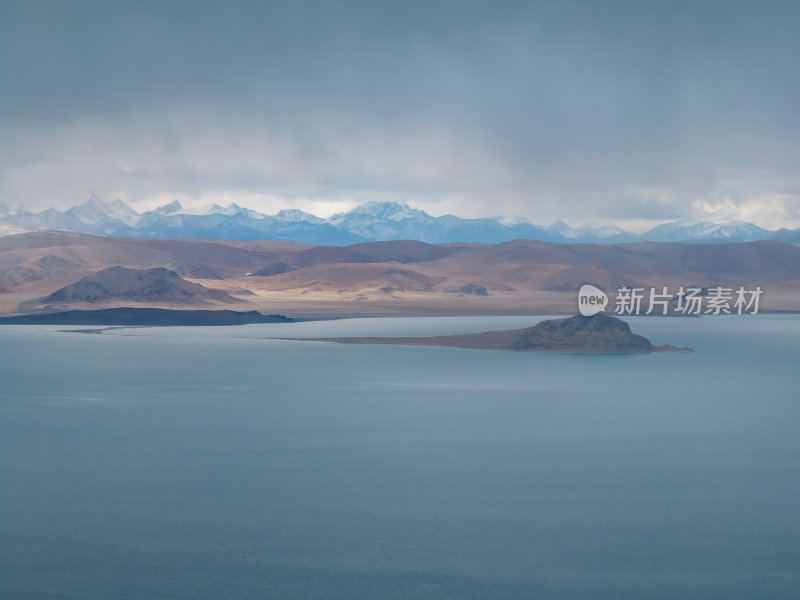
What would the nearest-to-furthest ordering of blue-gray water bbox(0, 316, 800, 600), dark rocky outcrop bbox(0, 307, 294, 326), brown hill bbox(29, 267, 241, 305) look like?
blue-gray water bbox(0, 316, 800, 600) < dark rocky outcrop bbox(0, 307, 294, 326) < brown hill bbox(29, 267, 241, 305)

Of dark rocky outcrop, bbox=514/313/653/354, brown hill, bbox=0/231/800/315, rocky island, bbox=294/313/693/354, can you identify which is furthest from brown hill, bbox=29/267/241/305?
dark rocky outcrop, bbox=514/313/653/354

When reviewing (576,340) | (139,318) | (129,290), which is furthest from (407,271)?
(576,340)

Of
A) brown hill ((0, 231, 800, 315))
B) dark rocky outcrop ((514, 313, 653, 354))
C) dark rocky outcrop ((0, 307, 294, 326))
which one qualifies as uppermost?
brown hill ((0, 231, 800, 315))

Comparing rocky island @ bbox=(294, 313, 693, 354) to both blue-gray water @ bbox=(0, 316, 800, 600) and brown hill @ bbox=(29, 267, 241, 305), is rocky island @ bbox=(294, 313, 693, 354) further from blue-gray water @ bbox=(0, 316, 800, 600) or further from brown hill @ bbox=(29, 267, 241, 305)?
brown hill @ bbox=(29, 267, 241, 305)

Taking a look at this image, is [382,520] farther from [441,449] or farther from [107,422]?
[107,422]

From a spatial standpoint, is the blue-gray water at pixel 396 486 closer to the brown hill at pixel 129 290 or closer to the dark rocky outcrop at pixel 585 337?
the dark rocky outcrop at pixel 585 337

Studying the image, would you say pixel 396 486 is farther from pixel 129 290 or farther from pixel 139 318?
pixel 129 290

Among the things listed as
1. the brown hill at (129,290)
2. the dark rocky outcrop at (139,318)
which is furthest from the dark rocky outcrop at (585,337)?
the brown hill at (129,290)
